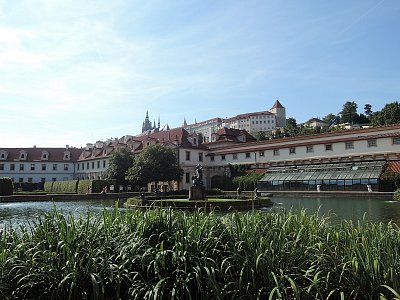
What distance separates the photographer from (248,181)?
54688mm

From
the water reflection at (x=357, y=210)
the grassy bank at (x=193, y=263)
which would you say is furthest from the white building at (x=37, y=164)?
the grassy bank at (x=193, y=263)

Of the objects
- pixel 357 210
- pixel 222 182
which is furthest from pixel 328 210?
pixel 222 182

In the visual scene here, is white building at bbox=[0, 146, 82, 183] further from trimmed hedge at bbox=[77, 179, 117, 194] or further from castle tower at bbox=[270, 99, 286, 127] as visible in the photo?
castle tower at bbox=[270, 99, 286, 127]

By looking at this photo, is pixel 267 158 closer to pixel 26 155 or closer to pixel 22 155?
pixel 26 155

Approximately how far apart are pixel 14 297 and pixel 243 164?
56.6 meters

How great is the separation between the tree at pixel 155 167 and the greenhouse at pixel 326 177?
46.4ft

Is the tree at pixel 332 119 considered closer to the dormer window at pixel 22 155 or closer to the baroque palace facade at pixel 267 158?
the baroque palace facade at pixel 267 158

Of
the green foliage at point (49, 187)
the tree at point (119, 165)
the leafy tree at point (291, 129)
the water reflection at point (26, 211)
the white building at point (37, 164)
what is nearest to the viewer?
the water reflection at point (26, 211)

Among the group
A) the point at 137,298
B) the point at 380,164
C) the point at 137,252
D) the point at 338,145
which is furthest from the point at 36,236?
the point at 338,145

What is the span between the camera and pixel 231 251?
5.01 metres

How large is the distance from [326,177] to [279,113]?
112m

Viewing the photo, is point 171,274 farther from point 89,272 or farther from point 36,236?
point 36,236

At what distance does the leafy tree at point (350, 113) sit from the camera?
11281 centimetres

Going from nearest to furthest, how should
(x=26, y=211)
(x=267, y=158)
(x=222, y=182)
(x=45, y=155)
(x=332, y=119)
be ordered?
(x=26, y=211) → (x=267, y=158) → (x=222, y=182) → (x=45, y=155) → (x=332, y=119)
